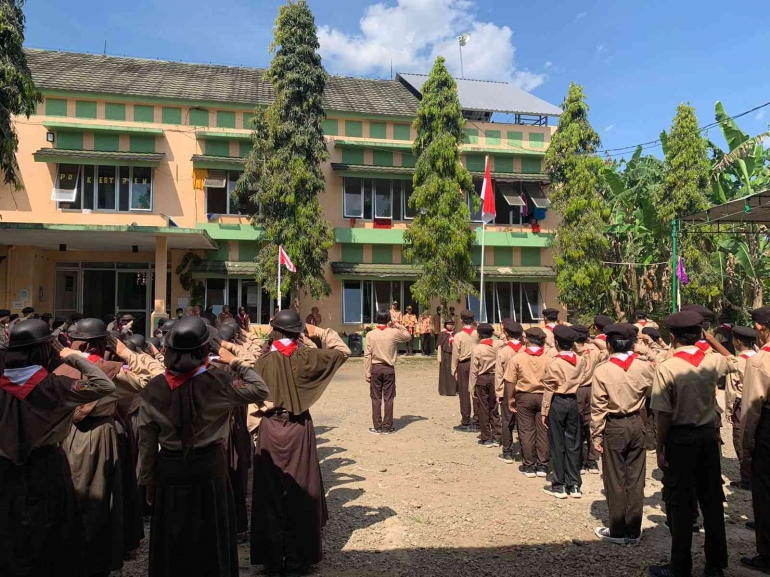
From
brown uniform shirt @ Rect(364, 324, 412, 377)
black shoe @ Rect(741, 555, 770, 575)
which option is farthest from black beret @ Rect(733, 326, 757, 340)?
brown uniform shirt @ Rect(364, 324, 412, 377)

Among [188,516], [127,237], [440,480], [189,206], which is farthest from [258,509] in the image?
[189,206]

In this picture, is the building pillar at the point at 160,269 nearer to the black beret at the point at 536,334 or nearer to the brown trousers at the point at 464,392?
the brown trousers at the point at 464,392

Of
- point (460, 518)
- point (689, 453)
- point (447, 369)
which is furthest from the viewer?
point (447, 369)

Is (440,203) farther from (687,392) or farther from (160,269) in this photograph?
(687,392)

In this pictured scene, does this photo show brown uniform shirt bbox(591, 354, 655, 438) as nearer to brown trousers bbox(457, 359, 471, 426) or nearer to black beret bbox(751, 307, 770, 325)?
black beret bbox(751, 307, 770, 325)

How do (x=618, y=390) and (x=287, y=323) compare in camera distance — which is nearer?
(x=287, y=323)

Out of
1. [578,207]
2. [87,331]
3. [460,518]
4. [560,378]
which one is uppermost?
[578,207]

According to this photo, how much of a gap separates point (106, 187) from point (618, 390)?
738 inches

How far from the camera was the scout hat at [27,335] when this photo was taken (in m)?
3.33

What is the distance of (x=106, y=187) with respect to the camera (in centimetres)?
1919

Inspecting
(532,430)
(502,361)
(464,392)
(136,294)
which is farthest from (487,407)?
(136,294)

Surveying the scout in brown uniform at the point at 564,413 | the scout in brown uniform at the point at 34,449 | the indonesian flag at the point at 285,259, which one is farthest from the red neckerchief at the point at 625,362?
the indonesian flag at the point at 285,259

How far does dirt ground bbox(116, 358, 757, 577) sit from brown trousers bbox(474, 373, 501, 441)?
0.30 meters

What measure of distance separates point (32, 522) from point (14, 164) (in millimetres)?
11774
